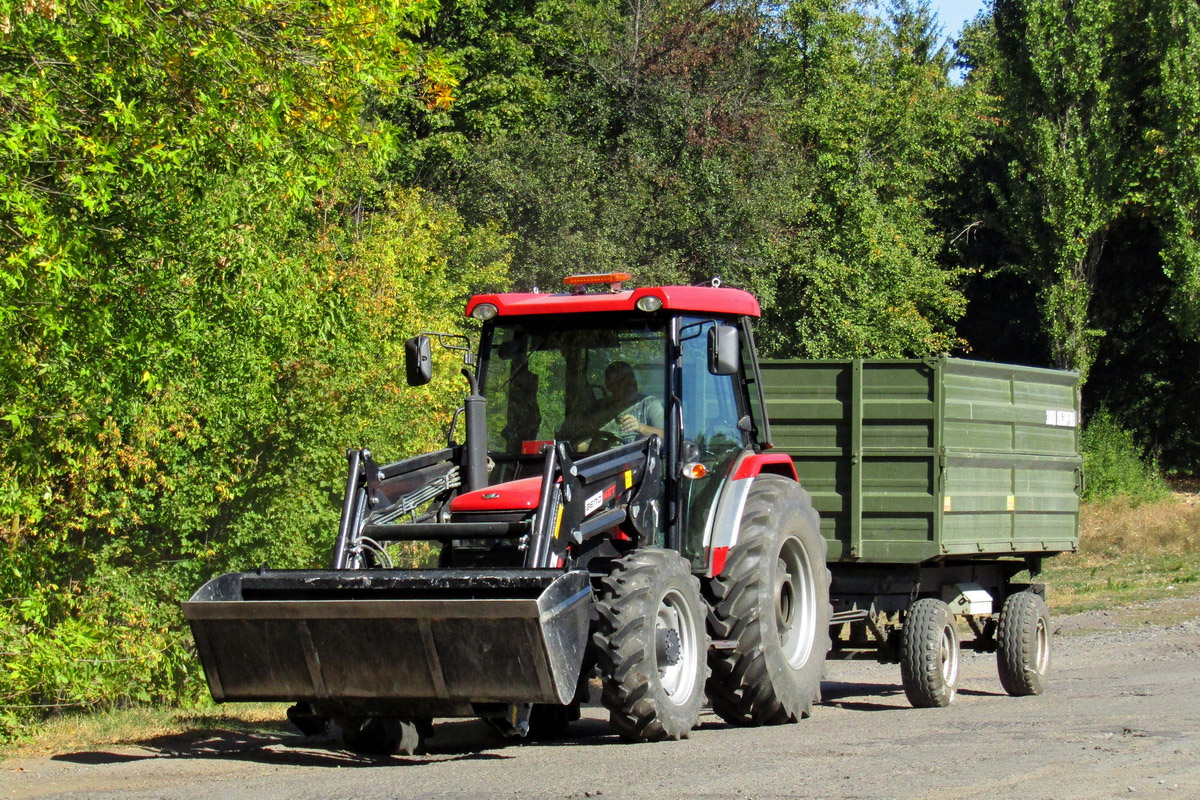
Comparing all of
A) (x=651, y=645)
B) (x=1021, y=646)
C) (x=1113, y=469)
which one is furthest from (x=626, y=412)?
(x=1113, y=469)

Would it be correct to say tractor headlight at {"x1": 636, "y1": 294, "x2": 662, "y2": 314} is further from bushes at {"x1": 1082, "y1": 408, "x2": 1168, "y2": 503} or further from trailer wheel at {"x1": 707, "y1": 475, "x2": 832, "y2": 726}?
bushes at {"x1": 1082, "y1": 408, "x2": 1168, "y2": 503}

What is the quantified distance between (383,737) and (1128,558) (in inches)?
798


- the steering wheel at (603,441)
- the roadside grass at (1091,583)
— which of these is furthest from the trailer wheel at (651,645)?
the roadside grass at (1091,583)

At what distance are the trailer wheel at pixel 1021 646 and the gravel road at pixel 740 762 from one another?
72cm

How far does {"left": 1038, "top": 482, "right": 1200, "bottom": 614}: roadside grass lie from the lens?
845 inches

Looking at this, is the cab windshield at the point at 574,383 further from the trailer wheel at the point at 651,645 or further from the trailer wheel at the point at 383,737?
the trailer wheel at the point at 383,737

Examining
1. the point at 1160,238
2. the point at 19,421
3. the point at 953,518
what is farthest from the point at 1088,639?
the point at 1160,238

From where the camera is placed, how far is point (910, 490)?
10.9m

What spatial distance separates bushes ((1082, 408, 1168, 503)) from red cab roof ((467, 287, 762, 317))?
21.7 m

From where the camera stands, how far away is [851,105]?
94.1 ft

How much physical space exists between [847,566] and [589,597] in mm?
4339

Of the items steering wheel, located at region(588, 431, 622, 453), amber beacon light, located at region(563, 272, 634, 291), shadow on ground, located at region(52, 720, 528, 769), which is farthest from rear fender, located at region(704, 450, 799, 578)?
shadow on ground, located at region(52, 720, 528, 769)

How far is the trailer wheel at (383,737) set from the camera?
840 centimetres

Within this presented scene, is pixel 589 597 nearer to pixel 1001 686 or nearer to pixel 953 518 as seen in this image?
pixel 953 518
